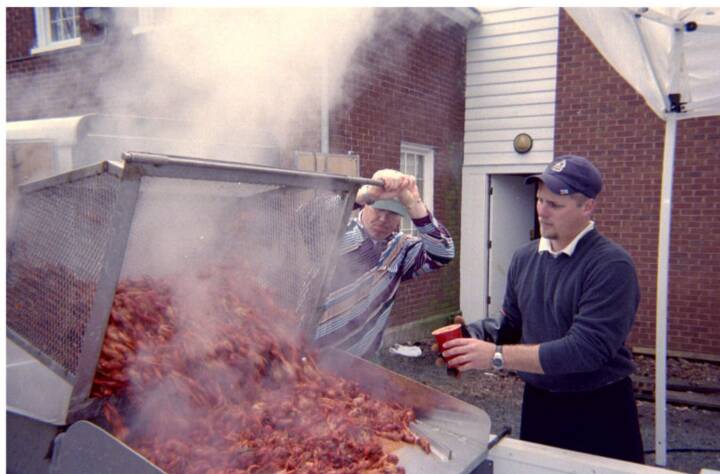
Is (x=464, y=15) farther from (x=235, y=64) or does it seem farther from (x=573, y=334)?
(x=573, y=334)

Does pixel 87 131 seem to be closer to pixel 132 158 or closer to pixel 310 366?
pixel 310 366

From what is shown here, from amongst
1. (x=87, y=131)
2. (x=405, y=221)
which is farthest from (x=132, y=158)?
(x=405, y=221)

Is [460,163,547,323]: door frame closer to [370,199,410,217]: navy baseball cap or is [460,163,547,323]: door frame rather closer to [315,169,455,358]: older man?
[315,169,455,358]: older man

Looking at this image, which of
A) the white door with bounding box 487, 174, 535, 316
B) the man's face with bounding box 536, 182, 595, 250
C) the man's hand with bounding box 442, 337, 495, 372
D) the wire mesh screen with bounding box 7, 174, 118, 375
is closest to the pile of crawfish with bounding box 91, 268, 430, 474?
the wire mesh screen with bounding box 7, 174, 118, 375

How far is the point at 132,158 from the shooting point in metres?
1.50

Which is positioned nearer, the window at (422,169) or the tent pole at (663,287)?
the tent pole at (663,287)

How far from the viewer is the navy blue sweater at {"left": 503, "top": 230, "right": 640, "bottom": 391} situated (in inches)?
94.2

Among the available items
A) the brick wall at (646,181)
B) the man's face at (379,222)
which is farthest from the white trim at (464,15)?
the man's face at (379,222)

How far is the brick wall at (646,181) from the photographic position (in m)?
7.18

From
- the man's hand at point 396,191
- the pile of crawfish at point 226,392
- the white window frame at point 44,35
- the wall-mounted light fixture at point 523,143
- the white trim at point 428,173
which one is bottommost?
the pile of crawfish at point 226,392

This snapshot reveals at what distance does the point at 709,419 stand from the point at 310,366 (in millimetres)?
5003

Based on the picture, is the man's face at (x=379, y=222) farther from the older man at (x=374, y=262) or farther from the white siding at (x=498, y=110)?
the white siding at (x=498, y=110)

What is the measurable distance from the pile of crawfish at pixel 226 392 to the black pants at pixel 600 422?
795mm

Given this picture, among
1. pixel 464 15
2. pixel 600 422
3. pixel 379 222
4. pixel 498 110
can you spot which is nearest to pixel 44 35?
pixel 464 15
